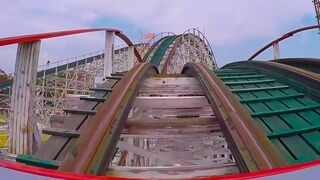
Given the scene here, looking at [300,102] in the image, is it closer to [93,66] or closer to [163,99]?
[163,99]

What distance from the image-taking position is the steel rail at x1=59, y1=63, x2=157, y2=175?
1592 millimetres

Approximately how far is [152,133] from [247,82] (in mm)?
1491

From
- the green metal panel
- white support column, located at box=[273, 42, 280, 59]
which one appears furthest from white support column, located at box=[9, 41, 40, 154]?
the green metal panel

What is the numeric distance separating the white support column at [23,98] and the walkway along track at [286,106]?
159cm

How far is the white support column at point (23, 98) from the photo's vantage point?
6.20ft

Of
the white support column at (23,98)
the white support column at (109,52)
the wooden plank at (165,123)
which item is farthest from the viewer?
the white support column at (109,52)

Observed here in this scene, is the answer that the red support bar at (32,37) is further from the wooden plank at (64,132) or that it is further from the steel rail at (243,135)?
the steel rail at (243,135)

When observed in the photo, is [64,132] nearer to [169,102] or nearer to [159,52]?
[169,102]

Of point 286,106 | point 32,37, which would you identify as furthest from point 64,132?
point 286,106

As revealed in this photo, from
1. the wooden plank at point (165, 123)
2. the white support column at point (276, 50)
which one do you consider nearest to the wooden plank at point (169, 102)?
the wooden plank at point (165, 123)

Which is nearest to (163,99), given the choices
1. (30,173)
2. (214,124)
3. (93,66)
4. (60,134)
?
(214,124)

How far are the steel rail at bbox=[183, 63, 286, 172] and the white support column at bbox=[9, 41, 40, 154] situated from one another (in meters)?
1.34

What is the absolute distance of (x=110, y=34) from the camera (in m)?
3.94

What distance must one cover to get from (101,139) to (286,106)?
5.96 ft
